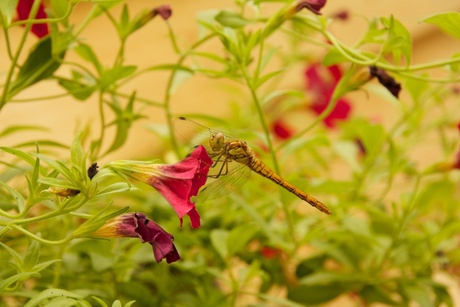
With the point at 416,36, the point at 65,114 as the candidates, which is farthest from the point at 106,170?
the point at 416,36

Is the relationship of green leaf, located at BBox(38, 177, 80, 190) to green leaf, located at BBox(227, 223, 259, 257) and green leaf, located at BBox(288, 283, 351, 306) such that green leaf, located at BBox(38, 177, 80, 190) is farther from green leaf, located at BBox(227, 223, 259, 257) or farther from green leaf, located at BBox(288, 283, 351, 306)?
green leaf, located at BBox(288, 283, 351, 306)

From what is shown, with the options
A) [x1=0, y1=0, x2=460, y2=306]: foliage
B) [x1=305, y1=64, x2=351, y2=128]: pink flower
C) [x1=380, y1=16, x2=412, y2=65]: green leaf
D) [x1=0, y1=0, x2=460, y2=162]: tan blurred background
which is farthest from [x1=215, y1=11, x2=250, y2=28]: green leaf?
[x1=0, y1=0, x2=460, y2=162]: tan blurred background

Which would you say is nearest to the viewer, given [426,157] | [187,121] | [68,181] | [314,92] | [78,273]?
[68,181]

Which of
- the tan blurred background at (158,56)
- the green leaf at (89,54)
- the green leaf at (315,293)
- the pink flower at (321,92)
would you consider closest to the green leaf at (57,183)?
the green leaf at (89,54)

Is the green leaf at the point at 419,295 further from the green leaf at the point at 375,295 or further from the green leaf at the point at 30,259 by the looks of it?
the green leaf at the point at 30,259

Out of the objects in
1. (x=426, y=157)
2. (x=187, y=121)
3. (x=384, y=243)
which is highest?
(x=187, y=121)

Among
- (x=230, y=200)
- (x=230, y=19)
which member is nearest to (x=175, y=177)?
(x=230, y=19)

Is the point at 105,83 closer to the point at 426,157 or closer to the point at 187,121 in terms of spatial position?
the point at 187,121
